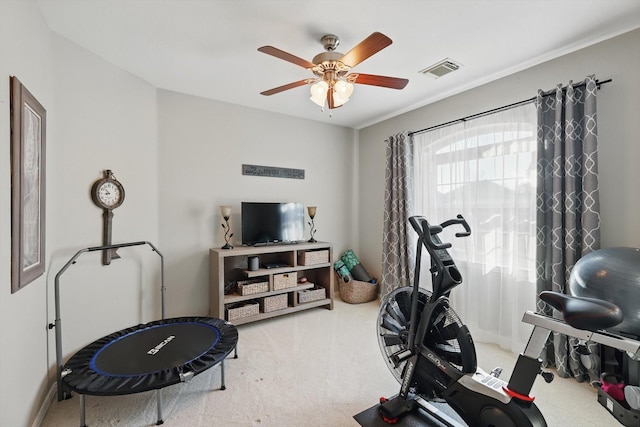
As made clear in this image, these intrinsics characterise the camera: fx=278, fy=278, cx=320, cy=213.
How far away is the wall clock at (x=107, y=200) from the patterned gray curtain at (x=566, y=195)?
365 centimetres

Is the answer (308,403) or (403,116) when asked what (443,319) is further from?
(403,116)

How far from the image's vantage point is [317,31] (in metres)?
2.03

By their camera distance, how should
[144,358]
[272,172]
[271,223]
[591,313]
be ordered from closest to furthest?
1. [591,313]
2. [144,358]
3. [271,223]
4. [272,172]

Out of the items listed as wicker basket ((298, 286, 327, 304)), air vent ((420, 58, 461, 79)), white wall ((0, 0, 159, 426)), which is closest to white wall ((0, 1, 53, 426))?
white wall ((0, 0, 159, 426))

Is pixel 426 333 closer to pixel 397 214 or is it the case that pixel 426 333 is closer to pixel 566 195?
pixel 566 195

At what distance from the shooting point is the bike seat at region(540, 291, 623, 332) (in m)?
1.10

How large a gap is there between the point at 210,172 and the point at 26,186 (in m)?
1.82

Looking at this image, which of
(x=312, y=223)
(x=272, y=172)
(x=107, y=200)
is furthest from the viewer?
(x=312, y=223)

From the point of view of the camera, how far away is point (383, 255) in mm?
3811

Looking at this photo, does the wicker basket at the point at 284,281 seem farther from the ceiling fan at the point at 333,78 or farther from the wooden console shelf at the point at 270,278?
the ceiling fan at the point at 333,78

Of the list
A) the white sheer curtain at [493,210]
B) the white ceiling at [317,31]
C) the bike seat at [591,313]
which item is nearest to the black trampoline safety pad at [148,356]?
the bike seat at [591,313]

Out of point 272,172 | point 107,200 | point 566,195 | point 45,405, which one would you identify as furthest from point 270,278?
point 566,195

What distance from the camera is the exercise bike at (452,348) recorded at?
1.21 meters

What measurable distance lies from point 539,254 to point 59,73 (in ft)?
13.5
